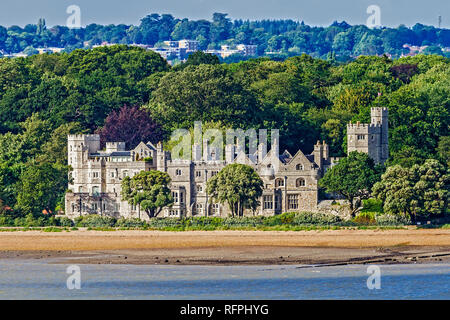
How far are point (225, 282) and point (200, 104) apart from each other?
140 ft

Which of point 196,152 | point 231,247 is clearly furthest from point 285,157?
point 231,247

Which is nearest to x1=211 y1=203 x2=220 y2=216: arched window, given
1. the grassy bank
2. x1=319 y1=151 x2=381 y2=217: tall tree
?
the grassy bank

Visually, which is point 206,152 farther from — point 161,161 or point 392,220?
point 392,220

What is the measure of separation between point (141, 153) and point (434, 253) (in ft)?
86.1

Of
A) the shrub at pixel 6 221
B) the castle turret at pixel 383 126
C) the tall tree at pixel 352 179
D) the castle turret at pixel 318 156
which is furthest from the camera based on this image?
the castle turret at pixel 383 126

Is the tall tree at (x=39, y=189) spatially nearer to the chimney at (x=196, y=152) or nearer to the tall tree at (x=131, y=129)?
the chimney at (x=196, y=152)

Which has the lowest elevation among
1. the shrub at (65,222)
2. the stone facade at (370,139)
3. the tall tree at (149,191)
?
the shrub at (65,222)

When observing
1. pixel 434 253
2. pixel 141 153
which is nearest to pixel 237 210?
pixel 141 153

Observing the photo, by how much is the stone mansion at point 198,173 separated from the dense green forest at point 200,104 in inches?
69.6

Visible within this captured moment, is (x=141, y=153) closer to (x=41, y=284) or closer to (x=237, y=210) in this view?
(x=237, y=210)

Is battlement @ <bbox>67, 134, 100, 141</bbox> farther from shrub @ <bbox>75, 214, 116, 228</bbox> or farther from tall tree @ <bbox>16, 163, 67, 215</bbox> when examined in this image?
shrub @ <bbox>75, 214, 116, 228</bbox>

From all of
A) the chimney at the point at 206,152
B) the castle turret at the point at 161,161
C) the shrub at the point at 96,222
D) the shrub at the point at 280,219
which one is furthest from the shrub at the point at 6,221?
the shrub at the point at 280,219

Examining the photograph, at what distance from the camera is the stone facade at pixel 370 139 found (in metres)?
90.8

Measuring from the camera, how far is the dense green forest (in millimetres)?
94688
